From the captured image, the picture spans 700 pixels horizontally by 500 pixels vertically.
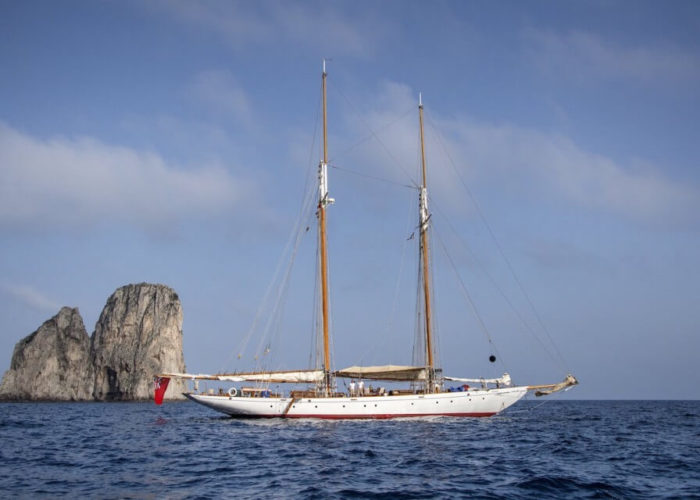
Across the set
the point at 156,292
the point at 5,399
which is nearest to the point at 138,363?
the point at 156,292

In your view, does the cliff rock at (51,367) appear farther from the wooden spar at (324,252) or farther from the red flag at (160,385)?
the wooden spar at (324,252)

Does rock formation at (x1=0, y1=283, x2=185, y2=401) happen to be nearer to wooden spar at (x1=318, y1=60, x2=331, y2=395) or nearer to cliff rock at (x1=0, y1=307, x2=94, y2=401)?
cliff rock at (x1=0, y1=307, x2=94, y2=401)

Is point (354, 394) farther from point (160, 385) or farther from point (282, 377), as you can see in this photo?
point (160, 385)

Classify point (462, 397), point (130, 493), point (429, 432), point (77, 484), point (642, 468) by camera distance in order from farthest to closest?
point (462, 397) < point (429, 432) < point (642, 468) < point (77, 484) < point (130, 493)

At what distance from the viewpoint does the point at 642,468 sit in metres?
23.5

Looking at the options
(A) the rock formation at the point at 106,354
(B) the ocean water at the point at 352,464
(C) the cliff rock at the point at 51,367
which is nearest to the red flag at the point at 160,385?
(B) the ocean water at the point at 352,464

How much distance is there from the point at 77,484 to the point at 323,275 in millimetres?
35497

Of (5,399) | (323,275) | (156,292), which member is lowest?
(5,399)

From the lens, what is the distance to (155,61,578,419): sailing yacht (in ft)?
155

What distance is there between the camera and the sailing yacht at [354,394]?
4719 cm

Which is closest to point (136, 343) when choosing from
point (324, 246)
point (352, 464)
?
point (324, 246)

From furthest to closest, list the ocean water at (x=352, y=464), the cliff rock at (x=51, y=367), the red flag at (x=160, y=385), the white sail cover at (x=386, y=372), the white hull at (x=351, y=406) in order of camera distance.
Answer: the cliff rock at (x=51, y=367), the red flag at (x=160, y=385), the white sail cover at (x=386, y=372), the white hull at (x=351, y=406), the ocean water at (x=352, y=464)

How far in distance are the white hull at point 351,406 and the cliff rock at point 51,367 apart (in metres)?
128

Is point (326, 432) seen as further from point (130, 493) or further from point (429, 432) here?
point (130, 493)
